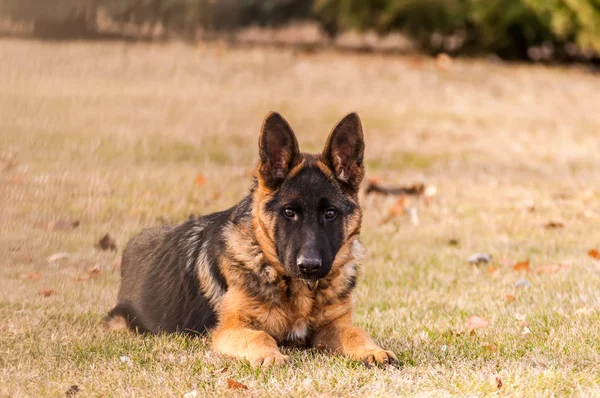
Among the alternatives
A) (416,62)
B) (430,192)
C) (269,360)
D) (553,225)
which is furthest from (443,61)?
(269,360)

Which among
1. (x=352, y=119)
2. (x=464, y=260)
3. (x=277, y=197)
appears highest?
(x=352, y=119)

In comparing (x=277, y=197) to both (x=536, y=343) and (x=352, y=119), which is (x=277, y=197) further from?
(x=536, y=343)

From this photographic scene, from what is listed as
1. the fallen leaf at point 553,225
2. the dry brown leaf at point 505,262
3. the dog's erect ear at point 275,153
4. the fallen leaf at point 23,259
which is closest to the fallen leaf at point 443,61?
the fallen leaf at point 553,225

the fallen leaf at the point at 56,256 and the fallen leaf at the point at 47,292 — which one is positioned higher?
the fallen leaf at the point at 47,292

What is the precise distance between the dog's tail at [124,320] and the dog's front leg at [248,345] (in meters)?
0.94

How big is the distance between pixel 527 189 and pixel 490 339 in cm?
676

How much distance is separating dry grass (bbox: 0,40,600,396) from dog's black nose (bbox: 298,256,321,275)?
21.1 inches

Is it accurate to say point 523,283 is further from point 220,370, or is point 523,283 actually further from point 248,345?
point 220,370

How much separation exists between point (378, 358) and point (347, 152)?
129 cm

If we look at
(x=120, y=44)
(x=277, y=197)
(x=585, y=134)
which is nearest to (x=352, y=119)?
(x=277, y=197)

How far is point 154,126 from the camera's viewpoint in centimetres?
1443

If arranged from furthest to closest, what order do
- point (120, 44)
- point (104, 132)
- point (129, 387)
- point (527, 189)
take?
point (120, 44) < point (104, 132) < point (527, 189) < point (129, 387)

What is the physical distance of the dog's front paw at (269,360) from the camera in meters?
4.88

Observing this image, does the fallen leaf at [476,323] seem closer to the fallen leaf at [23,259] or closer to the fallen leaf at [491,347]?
the fallen leaf at [491,347]
